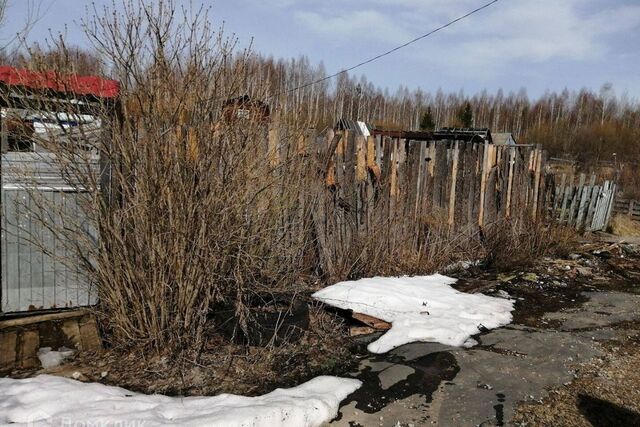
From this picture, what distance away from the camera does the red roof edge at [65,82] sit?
366 centimetres

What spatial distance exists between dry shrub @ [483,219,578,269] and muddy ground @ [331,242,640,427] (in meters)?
1.47

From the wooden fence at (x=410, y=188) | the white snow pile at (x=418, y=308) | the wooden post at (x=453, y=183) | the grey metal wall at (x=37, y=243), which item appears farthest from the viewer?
the wooden post at (x=453, y=183)

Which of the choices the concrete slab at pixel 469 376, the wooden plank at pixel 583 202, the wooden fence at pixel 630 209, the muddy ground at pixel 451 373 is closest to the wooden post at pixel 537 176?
the muddy ground at pixel 451 373

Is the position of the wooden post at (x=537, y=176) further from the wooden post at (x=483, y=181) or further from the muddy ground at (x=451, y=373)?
the muddy ground at (x=451, y=373)

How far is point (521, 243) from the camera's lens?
8273mm

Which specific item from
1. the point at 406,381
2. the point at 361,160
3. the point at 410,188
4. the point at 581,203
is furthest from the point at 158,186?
the point at 581,203

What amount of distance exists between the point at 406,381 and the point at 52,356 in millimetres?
2934

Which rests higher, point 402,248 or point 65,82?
point 65,82

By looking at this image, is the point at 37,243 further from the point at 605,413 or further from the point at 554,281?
the point at 554,281

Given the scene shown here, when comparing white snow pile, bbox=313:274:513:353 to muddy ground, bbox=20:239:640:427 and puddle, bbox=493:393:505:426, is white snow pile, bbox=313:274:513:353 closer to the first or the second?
muddy ground, bbox=20:239:640:427

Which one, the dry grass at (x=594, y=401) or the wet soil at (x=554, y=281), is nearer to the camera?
the dry grass at (x=594, y=401)

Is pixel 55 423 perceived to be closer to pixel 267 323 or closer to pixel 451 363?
pixel 267 323

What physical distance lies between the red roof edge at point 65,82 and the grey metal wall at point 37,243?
72 cm

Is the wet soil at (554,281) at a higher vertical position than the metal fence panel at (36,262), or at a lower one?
lower
